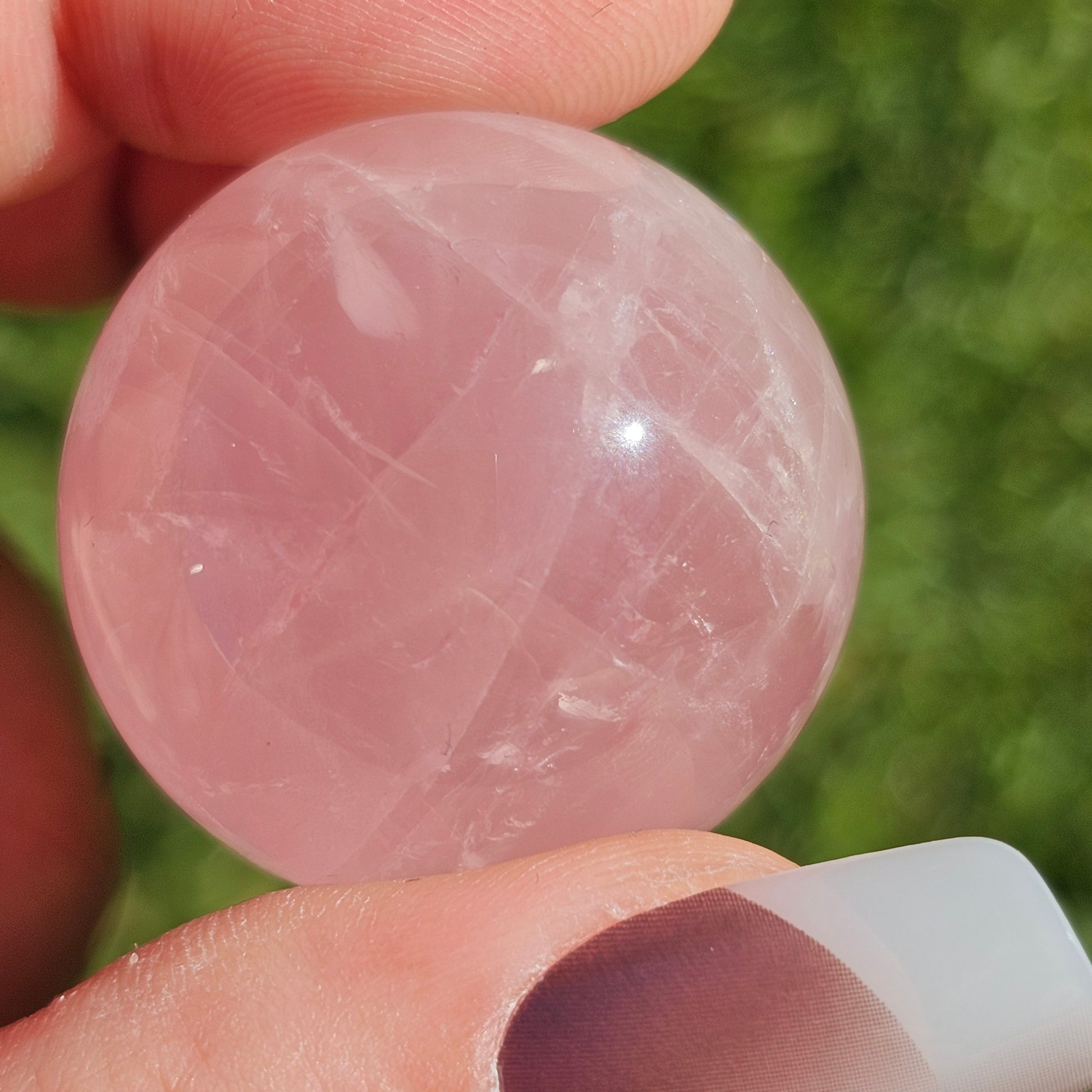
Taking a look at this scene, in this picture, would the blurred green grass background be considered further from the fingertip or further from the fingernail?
the fingernail

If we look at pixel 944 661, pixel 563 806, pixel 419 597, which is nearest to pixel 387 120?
pixel 419 597

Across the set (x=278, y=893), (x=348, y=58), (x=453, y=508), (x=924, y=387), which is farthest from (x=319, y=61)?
Answer: (x=924, y=387)

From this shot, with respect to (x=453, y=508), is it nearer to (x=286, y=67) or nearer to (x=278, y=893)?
(x=278, y=893)

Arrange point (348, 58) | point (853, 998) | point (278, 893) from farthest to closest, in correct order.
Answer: point (348, 58), point (278, 893), point (853, 998)

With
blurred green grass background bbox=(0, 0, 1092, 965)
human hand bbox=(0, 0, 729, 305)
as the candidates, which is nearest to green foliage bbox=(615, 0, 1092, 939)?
blurred green grass background bbox=(0, 0, 1092, 965)

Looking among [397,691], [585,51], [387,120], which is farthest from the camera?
[585,51]

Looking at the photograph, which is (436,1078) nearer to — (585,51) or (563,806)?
(563,806)
